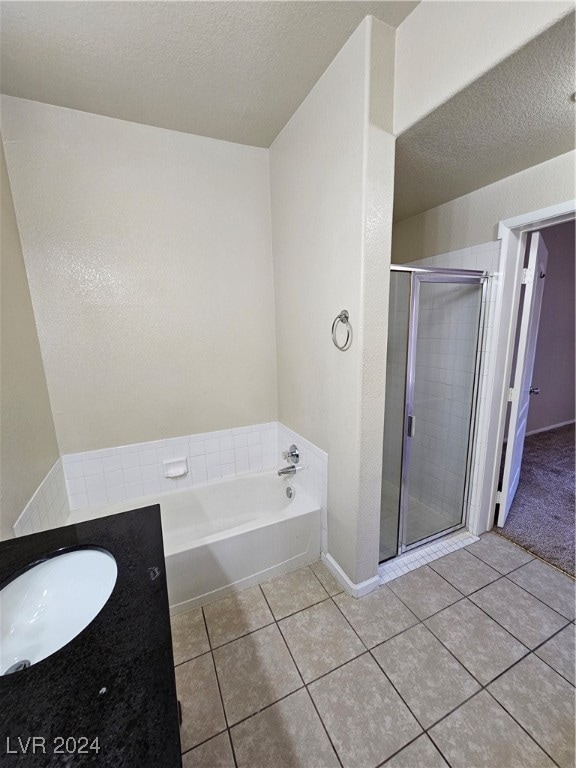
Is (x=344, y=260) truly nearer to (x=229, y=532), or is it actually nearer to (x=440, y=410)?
(x=440, y=410)

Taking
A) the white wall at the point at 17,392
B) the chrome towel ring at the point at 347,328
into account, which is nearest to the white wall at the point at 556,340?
the chrome towel ring at the point at 347,328

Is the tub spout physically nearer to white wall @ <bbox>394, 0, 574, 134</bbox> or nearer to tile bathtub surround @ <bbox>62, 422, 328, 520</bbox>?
tile bathtub surround @ <bbox>62, 422, 328, 520</bbox>

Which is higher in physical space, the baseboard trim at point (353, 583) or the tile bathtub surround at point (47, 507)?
the tile bathtub surround at point (47, 507)

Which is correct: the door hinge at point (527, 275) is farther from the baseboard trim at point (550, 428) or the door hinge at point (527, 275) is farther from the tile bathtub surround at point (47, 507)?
the tile bathtub surround at point (47, 507)

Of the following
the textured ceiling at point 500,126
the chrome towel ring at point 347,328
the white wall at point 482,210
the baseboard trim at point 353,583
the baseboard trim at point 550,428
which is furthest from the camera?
the baseboard trim at point 550,428

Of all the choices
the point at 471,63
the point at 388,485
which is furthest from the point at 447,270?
the point at 388,485

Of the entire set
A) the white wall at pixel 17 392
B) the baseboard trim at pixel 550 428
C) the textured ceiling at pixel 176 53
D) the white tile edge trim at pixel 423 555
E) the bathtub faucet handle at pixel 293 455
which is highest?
the textured ceiling at pixel 176 53

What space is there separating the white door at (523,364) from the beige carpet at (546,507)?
5.7 inches

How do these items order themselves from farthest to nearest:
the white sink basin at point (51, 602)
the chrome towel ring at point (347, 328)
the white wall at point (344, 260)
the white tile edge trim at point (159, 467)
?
the white tile edge trim at point (159, 467), the chrome towel ring at point (347, 328), the white wall at point (344, 260), the white sink basin at point (51, 602)

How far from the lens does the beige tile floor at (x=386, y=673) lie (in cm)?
112

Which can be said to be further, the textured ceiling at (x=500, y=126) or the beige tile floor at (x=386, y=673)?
the beige tile floor at (x=386, y=673)

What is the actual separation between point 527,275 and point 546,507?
1847 mm

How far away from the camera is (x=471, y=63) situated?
106cm

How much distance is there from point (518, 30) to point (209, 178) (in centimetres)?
167
